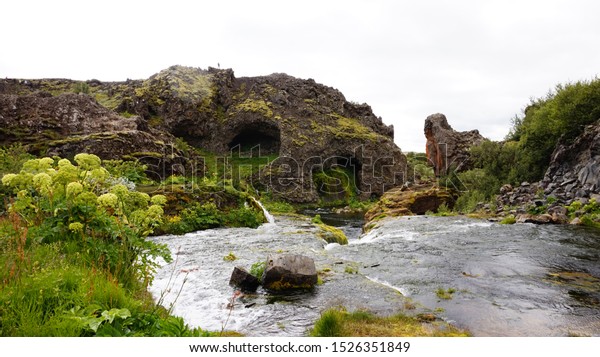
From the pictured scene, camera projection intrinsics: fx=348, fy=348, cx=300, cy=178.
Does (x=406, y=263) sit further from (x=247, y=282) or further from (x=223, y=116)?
(x=223, y=116)

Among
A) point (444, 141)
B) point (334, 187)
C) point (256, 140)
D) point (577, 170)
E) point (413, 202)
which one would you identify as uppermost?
point (444, 141)

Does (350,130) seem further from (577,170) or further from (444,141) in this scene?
(577,170)

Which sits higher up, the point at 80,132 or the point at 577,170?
the point at 80,132

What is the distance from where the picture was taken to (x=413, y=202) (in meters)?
31.7

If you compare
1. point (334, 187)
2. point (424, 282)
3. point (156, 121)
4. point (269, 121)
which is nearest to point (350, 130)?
point (334, 187)

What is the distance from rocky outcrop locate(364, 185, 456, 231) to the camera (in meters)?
30.1

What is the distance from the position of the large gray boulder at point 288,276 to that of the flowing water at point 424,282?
40 cm

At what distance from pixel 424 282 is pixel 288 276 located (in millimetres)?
3911

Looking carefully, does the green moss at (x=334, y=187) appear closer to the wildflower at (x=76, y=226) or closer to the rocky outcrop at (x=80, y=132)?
the rocky outcrop at (x=80, y=132)

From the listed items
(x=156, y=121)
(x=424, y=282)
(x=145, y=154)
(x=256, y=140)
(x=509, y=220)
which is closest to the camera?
(x=424, y=282)

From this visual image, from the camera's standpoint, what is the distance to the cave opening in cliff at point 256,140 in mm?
61938

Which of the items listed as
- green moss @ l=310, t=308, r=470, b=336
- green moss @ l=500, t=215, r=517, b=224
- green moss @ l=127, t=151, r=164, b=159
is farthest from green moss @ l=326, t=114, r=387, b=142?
green moss @ l=310, t=308, r=470, b=336

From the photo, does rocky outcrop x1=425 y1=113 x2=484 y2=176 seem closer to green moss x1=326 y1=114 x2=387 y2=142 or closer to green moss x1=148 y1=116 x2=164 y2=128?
green moss x1=326 y1=114 x2=387 y2=142

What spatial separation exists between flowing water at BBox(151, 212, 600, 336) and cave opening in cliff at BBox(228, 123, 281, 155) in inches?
1796
